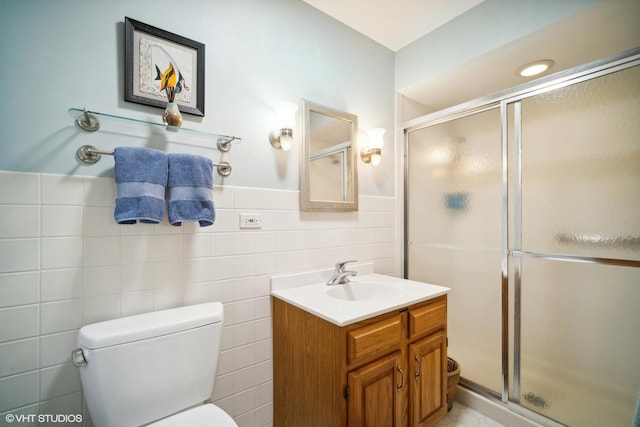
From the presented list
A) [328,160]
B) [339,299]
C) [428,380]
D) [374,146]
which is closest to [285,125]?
[328,160]

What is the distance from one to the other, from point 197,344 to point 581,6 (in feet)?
7.58

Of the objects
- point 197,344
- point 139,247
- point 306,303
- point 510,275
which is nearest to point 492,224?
point 510,275

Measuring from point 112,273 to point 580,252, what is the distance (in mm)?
2135

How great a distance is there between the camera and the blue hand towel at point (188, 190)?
3.49ft

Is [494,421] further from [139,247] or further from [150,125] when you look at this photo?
→ [150,125]

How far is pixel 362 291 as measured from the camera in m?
1.62

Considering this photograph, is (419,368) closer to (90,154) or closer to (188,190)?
(188,190)

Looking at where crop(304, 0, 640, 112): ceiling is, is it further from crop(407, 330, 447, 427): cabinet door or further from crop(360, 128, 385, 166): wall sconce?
crop(407, 330, 447, 427): cabinet door

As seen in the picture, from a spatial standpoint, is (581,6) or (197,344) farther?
(581,6)

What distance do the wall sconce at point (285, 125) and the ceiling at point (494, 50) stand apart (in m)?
0.75

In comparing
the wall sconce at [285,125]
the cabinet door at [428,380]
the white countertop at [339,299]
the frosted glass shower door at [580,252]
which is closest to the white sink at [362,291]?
the white countertop at [339,299]

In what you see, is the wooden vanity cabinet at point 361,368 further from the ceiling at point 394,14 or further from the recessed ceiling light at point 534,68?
the ceiling at point 394,14

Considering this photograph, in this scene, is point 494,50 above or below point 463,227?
above

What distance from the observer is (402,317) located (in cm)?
126
